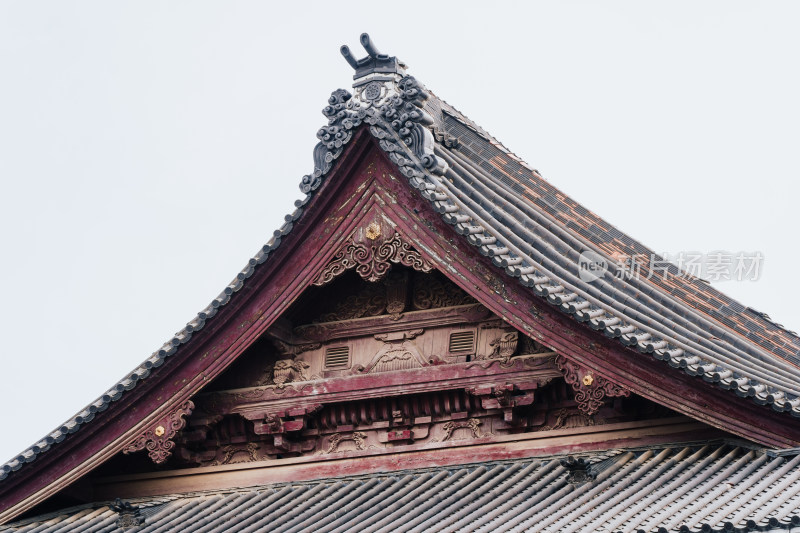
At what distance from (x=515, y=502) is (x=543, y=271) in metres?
2.20

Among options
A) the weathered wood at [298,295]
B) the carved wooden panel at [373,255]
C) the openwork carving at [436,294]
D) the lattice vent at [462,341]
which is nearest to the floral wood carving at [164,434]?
the weathered wood at [298,295]

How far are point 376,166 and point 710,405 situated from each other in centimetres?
363

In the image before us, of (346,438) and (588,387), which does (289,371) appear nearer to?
(346,438)

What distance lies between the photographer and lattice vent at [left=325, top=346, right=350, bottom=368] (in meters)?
12.9

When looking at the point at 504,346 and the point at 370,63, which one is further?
the point at 370,63

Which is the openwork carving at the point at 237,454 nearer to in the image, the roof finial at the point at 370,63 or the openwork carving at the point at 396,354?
the openwork carving at the point at 396,354

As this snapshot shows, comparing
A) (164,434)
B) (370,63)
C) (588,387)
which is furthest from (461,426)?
(370,63)

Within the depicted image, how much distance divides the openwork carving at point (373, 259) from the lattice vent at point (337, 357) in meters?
0.81

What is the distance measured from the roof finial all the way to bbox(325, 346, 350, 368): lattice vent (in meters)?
2.49

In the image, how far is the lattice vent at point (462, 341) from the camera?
40.7ft

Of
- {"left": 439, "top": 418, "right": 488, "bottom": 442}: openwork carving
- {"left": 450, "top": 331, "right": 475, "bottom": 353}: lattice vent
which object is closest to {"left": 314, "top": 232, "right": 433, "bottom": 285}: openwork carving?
{"left": 450, "top": 331, "right": 475, "bottom": 353}: lattice vent

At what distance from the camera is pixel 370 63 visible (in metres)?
13.4

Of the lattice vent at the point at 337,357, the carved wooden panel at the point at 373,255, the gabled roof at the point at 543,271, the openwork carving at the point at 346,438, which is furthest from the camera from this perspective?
the lattice vent at the point at 337,357

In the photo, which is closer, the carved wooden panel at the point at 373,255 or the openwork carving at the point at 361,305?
the carved wooden panel at the point at 373,255
